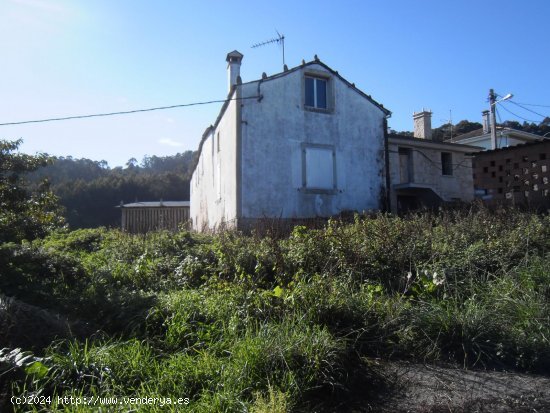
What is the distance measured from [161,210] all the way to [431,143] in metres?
16.8

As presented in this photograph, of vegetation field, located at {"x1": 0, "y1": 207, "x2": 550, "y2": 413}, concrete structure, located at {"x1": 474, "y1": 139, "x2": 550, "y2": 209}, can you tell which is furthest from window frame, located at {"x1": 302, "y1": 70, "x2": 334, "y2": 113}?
vegetation field, located at {"x1": 0, "y1": 207, "x2": 550, "y2": 413}

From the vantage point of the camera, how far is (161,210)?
29188 mm

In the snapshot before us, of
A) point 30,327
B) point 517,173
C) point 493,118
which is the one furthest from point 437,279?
point 493,118

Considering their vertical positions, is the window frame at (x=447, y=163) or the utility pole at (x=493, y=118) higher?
the utility pole at (x=493, y=118)

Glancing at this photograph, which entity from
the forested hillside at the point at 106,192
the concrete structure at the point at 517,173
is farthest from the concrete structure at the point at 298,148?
the forested hillside at the point at 106,192

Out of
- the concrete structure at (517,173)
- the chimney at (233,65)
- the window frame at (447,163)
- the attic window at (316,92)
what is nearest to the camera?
the concrete structure at (517,173)

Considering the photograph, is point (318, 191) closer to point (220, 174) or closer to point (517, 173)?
point (220, 174)

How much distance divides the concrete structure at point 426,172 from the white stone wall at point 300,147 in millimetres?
2599

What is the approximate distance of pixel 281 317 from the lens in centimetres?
487

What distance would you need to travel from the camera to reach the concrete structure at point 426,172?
65.5ft

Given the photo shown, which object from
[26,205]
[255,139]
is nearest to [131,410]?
[26,205]

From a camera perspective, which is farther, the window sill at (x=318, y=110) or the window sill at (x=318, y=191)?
the window sill at (x=318, y=110)

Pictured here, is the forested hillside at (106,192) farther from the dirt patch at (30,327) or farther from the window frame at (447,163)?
the dirt patch at (30,327)

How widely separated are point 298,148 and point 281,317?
1140 centimetres
